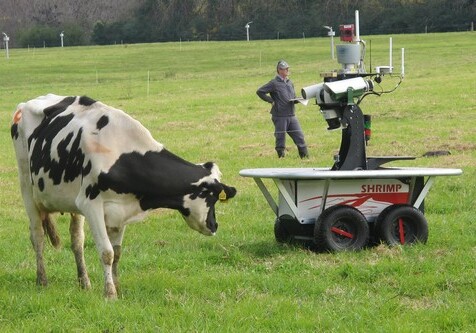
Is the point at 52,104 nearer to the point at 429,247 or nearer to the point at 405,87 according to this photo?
the point at 429,247

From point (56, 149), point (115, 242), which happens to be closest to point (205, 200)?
point (115, 242)

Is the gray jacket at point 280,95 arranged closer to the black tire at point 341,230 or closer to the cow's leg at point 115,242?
the black tire at point 341,230

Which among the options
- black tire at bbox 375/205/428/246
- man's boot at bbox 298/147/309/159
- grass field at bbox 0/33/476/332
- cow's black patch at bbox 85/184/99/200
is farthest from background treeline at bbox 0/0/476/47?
cow's black patch at bbox 85/184/99/200

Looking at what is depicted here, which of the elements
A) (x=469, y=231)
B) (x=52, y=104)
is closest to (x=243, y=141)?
(x=469, y=231)

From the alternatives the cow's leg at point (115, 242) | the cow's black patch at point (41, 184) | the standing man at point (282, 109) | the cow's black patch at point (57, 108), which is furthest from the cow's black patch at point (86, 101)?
the standing man at point (282, 109)

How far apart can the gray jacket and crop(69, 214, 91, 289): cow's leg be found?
11020 mm

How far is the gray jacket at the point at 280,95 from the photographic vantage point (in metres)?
20.9

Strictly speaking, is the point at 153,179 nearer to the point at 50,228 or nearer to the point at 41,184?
the point at 41,184

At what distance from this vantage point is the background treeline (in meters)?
114

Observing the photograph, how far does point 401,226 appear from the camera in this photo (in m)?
11.2

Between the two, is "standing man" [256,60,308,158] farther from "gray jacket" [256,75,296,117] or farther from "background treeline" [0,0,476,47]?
"background treeline" [0,0,476,47]

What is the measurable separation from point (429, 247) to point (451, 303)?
2.55 meters

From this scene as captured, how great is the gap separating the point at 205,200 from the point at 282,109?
11.7 metres

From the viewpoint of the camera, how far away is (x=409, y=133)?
80.6 feet
